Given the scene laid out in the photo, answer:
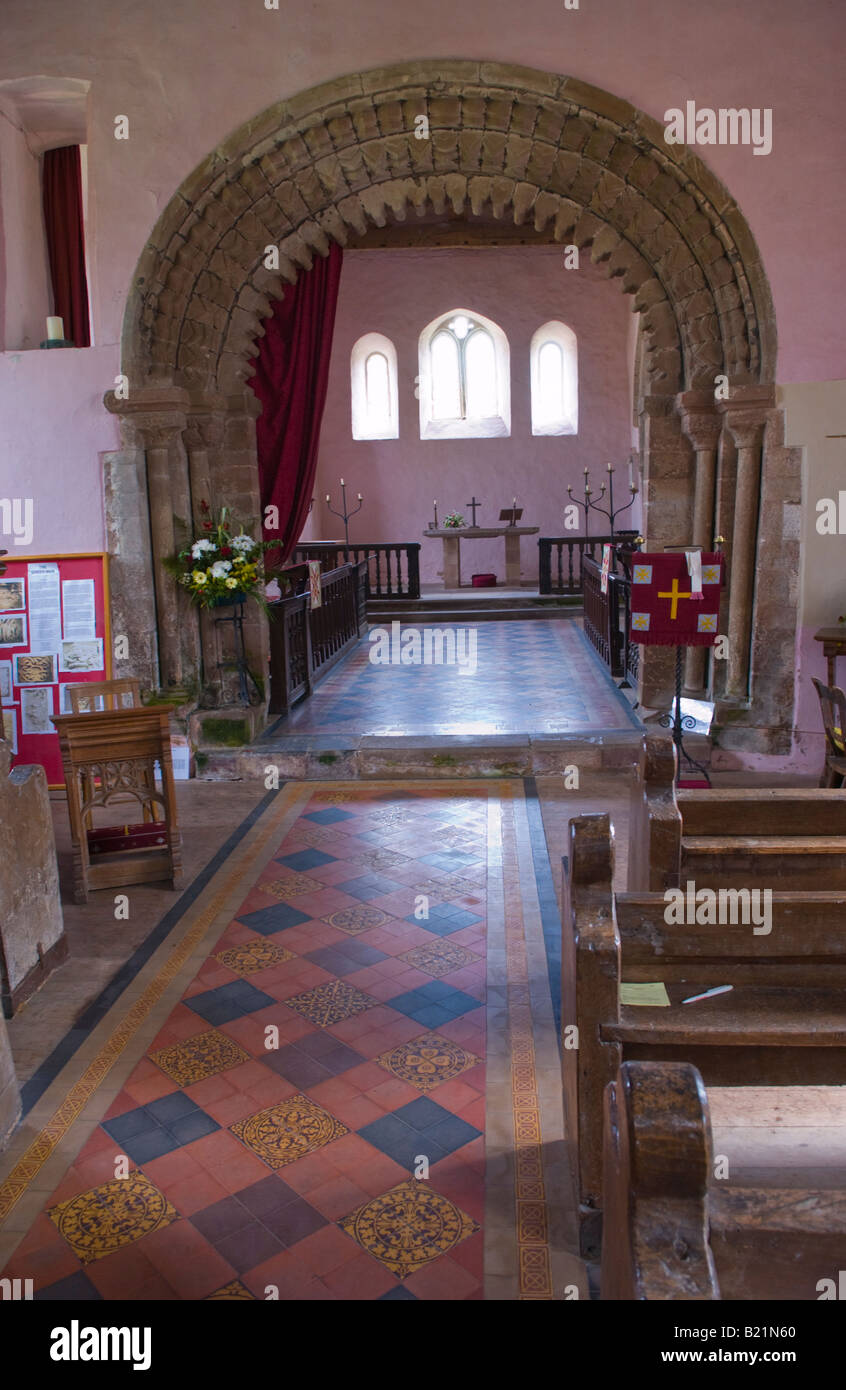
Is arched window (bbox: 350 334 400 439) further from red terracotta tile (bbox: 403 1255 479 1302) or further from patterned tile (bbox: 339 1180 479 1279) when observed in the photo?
red terracotta tile (bbox: 403 1255 479 1302)

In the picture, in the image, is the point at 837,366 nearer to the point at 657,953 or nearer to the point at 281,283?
the point at 281,283

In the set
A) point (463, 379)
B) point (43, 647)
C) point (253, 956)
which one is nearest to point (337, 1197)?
point (253, 956)

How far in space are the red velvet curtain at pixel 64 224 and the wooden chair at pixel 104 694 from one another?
135 inches

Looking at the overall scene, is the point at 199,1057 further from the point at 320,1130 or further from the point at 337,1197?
the point at 337,1197

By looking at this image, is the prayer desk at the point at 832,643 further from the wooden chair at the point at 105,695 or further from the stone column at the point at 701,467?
the wooden chair at the point at 105,695

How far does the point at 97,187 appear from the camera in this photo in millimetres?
6305

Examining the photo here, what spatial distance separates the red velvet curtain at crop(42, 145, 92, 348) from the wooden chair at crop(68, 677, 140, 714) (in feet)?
11.3

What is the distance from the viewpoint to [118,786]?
4.80 metres

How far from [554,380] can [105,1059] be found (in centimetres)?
1463

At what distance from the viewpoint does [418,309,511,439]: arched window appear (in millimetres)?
16000

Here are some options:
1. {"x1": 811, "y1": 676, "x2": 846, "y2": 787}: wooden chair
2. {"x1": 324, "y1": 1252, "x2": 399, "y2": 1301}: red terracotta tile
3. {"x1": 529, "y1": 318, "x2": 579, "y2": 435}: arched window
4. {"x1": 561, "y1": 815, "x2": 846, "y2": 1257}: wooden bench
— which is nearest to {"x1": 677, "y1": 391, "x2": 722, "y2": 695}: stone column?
{"x1": 811, "y1": 676, "x2": 846, "y2": 787}: wooden chair

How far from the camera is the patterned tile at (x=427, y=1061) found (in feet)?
10.4
